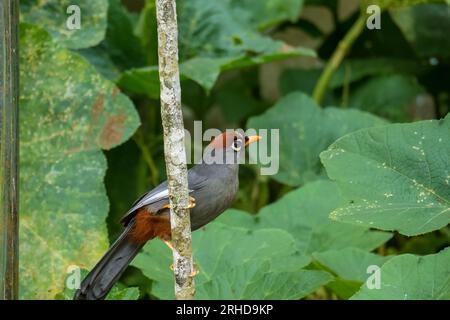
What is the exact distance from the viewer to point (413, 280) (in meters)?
1.83

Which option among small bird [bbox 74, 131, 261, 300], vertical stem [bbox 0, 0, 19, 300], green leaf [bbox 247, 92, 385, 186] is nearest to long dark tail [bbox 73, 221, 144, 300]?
small bird [bbox 74, 131, 261, 300]

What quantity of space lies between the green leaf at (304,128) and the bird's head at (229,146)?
1.18 m

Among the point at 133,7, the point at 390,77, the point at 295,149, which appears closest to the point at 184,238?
the point at 295,149

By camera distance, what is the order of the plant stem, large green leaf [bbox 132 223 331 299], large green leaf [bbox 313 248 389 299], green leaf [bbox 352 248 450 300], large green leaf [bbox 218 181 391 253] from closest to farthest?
1. green leaf [bbox 352 248 450 300]
2. large green leaf [bbox 132 223 331 299]
3. large green leaf [bbox 313 248 389 299]
4. large green leaf [bbox 218 181 391 253]
5. the plant stem

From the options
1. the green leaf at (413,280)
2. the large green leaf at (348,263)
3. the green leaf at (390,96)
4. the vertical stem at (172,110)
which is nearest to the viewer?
the vertical stem at (172,110)

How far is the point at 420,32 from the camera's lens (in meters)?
3.79

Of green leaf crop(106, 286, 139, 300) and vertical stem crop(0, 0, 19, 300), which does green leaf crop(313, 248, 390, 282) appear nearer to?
green leaf crop(106, 286, 139, 300)

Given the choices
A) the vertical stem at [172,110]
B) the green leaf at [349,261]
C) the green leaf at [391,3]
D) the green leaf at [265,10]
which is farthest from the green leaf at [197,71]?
the vertical stem at [172,110]

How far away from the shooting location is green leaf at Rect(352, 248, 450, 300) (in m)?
1.82

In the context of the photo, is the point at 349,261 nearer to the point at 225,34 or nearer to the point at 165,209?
the point at 165,209

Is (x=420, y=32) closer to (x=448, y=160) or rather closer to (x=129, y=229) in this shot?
(x=448, y=160)

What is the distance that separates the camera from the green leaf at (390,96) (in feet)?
12.2

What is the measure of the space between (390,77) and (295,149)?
748 mm

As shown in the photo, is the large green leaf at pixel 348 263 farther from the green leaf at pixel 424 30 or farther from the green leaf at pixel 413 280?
the green leaf at pixel 424 30
